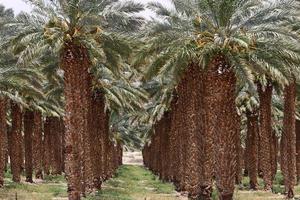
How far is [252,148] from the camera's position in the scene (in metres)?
35.8

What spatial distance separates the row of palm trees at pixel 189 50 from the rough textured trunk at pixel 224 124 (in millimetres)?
41

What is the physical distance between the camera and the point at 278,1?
865 inches

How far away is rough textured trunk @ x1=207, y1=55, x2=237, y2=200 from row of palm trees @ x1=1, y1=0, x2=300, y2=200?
0.04 meters

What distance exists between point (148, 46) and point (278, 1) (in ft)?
19.4

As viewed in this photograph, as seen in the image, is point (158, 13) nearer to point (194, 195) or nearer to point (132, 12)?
point (132, 12)

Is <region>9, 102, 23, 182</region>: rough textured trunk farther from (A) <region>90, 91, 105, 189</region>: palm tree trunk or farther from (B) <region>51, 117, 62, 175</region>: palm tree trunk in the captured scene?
(B) <region>51, 117, 62, 175</region>: palm tree trunk

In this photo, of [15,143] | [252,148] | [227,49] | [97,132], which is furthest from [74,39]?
[252,148]

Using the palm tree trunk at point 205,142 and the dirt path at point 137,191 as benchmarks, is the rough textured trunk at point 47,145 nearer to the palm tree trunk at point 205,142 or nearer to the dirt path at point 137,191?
A: the dirt path at point 137,191

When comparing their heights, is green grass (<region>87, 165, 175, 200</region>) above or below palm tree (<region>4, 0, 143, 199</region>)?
below

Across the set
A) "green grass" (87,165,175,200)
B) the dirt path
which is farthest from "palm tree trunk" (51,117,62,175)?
the dirt path

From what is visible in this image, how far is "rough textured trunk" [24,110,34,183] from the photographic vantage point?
124 feet

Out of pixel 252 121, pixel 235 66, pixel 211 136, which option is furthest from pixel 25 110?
pixel 235 66

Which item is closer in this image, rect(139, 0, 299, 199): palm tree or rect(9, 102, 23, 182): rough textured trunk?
rect(139, 0, 299, 199): palm tree

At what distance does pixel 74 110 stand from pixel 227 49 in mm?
7377
